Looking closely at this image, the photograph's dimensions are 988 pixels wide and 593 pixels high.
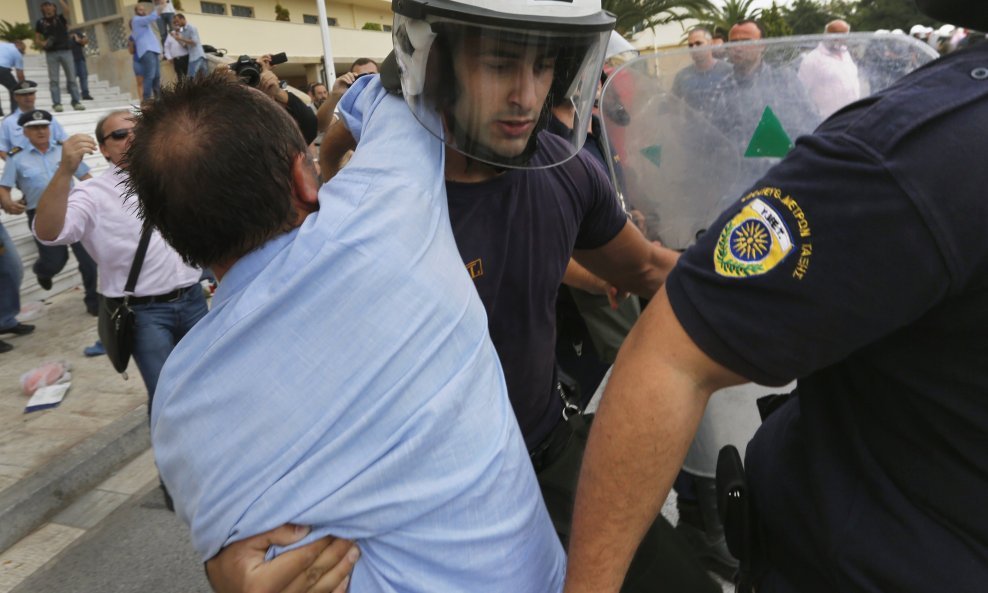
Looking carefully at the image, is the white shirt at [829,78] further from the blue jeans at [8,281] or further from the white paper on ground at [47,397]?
the blue jeans at [8,281]

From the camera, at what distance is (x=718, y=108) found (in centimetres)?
178

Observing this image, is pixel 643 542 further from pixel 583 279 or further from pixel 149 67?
pixel 149 67

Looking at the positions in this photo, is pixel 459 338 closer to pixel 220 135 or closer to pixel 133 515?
pixel 220 135

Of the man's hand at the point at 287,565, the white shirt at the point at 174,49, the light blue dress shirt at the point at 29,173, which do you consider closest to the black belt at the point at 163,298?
A: the man's hand at the point at 287,565

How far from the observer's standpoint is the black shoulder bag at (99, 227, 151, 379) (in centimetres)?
326

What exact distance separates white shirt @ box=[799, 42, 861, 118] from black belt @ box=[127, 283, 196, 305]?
2.95 metres

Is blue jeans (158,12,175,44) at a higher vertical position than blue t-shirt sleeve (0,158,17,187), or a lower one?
higher

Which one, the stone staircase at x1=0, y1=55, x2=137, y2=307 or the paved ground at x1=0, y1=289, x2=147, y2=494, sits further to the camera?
the stone staircase at x1=0, y1=55, x2=137, y2=307

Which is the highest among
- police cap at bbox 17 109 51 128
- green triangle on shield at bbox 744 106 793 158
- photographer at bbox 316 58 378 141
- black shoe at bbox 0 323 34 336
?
green triangle on shield at bbox 744 106 793 158

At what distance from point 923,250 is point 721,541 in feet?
6.80

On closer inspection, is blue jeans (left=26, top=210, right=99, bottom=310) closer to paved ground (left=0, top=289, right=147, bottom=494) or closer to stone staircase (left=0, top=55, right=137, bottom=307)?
paved ground (left=0, top=289, right=147, bottom=494)

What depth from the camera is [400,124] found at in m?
1.30

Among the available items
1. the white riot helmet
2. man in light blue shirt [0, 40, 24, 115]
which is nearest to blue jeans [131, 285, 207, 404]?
the white riot helmet

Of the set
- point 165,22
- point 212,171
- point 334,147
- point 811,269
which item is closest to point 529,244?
point 334,147
